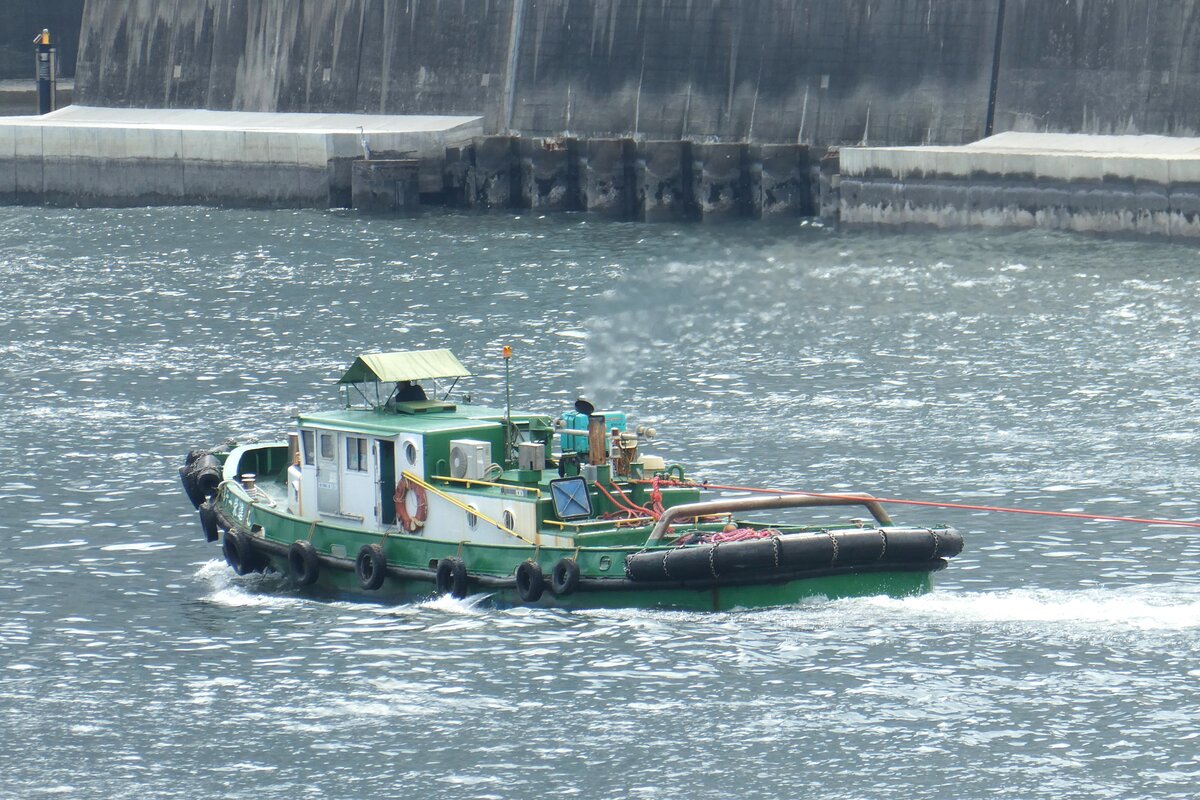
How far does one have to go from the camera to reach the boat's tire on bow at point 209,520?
2806cm

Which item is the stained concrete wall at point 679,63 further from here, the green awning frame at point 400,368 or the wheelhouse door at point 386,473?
the wheelhouse door at point 386,473

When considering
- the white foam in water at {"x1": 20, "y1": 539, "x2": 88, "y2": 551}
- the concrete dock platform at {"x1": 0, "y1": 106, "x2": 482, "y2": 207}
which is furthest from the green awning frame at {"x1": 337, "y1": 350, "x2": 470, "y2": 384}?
the concrete dock platform at {"x1": 0, "y1": 106, "x2": 482, "y2": 207}

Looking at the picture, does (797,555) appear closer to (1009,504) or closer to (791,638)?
(791,638)

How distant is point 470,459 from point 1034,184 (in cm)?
3300

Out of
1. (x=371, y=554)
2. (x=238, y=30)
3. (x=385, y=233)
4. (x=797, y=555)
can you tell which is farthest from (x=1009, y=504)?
(x=238, y=30)

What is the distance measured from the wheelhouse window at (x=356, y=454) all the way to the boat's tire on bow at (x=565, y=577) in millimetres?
3144

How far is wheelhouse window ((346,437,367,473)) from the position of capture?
25750mm

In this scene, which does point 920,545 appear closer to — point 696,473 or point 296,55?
point 696,473

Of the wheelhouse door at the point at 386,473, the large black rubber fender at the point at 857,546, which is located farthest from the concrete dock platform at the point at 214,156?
the large black rubber fender at the point at 857,546

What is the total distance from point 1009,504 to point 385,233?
34311 millimetres

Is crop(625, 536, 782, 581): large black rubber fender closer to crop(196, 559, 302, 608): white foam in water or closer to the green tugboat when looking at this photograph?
the green tugboat

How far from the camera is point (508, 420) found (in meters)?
25.4

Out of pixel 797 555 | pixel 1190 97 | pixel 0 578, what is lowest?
pixel 0 578

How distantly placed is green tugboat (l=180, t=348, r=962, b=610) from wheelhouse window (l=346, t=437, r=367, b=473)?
2 centimetres
